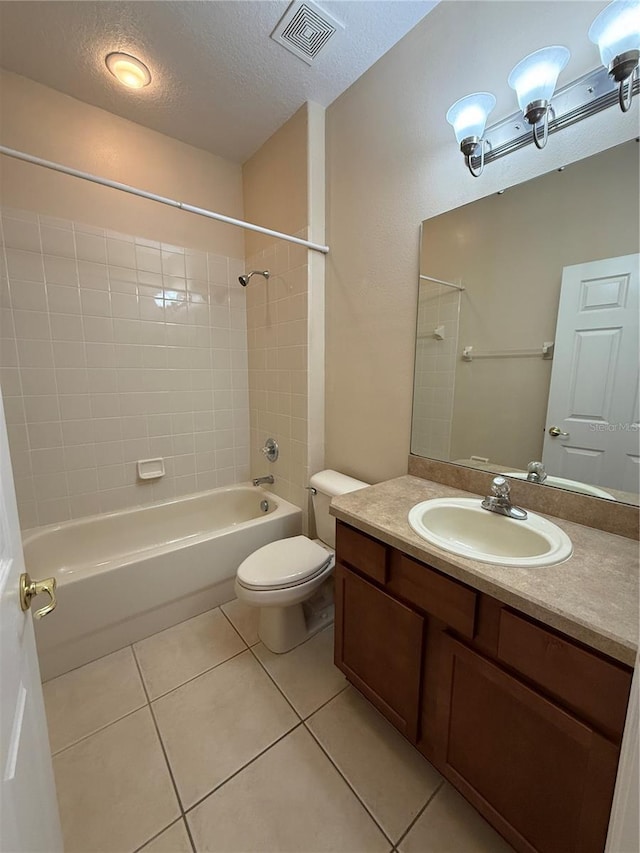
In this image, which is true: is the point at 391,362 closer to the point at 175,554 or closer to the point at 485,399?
the point at 485,399

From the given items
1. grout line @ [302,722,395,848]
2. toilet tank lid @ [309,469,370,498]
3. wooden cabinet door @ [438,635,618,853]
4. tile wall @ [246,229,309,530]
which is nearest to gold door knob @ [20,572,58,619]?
wooden cabinet door @ [438,635,618,853]

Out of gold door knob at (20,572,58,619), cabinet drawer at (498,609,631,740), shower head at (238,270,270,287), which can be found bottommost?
cabinet drawer at (498,609,631,740)

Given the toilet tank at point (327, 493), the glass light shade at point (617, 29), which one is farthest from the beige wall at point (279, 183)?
→ the toilet tank at point (327, 493)

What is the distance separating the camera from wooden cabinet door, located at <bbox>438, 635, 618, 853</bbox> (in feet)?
2.21

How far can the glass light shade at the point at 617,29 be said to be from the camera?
785mm

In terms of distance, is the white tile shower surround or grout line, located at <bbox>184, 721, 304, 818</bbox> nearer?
grout line, located at <bbox>184, 721, 304, 818</bbox>

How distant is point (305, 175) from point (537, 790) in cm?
A: 247

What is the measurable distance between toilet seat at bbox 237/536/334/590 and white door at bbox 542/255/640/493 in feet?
3.37

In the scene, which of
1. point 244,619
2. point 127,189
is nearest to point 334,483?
point 244,619

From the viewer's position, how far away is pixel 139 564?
1577 millimetres

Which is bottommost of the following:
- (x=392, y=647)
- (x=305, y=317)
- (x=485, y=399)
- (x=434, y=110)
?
(x=392, y=647)

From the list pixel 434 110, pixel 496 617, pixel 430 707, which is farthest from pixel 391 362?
pixel 430 707

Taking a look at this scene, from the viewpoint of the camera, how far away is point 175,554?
167cm

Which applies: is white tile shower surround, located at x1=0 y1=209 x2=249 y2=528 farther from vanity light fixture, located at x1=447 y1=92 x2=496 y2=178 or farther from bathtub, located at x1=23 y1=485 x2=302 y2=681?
vanity light fixture, located at x1=447 y1=92 x2=496 y2=178
